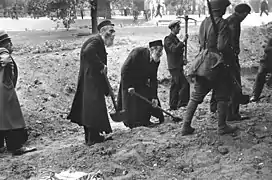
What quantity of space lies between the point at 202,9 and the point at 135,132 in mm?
20394

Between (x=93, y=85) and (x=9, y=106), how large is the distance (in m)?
1.34

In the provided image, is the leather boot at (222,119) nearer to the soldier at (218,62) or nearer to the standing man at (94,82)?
the soldier at (218,62)

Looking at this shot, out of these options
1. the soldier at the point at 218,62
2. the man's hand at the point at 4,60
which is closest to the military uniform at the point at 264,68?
the soldier at the point at 218,62

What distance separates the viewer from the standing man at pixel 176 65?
8609mm

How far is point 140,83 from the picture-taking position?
24.0ft

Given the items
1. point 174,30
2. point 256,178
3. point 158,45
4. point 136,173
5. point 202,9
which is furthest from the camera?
point 202,9

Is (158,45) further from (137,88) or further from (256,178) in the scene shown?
(256,178)

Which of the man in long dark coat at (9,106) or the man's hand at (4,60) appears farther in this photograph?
the man in long dark coat at (9,106)

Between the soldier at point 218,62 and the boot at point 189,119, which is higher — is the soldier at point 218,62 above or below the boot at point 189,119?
above

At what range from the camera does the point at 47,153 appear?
21.2 feet

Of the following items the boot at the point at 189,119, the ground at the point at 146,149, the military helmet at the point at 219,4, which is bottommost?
the ground at the point at 146,149

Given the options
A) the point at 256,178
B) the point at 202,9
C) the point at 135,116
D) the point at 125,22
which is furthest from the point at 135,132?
the point at 202,9

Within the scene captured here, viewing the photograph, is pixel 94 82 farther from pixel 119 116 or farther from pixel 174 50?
pixel 174 50

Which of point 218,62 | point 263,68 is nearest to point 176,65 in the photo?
point 263,68
